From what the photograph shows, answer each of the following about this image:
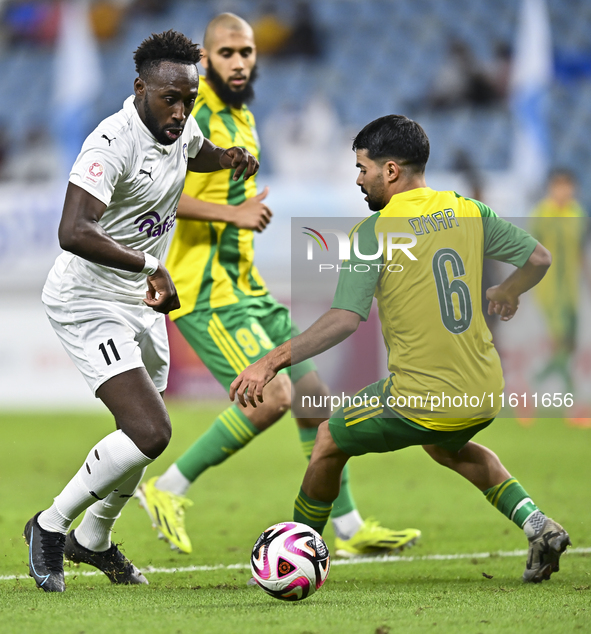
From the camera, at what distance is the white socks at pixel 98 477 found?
3.61 meters

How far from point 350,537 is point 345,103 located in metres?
12.8

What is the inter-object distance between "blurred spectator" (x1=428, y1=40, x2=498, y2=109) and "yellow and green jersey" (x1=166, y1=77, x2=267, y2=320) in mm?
11557

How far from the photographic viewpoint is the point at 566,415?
437 inches

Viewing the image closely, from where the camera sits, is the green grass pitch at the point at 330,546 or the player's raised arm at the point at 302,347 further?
the player's raised arm at the point at 302,347

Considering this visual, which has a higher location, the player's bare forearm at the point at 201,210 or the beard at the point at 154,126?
the beard at the point at 154,126

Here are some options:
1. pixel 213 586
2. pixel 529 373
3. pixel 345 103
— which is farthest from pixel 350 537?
pixel 345 103

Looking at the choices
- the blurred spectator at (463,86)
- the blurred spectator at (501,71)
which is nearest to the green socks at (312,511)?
the blurred spectator at (463,86)

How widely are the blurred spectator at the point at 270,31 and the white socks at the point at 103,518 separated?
14243mm

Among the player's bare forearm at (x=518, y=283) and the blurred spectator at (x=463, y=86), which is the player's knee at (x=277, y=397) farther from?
the blurred spectator at (x=463, y=86)

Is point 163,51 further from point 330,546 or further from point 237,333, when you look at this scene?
point 330,546

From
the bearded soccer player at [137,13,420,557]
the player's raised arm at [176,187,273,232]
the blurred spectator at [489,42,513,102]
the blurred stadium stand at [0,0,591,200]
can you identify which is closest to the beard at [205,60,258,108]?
the bearded soccer player at [137,13,420,557]

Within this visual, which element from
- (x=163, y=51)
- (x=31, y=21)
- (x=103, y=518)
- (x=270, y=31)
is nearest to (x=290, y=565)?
(x=103, y=518)

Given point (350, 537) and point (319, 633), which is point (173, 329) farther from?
point (319, 633)

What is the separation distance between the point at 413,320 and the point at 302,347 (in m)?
0.51
